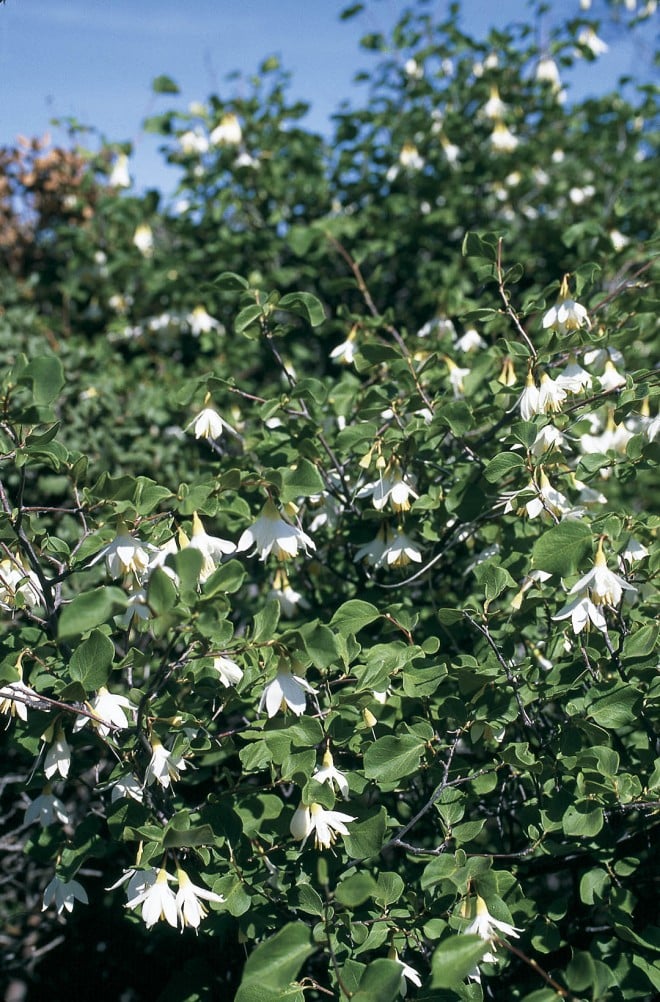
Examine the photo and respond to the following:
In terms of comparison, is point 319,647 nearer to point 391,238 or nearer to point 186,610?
point 186,610

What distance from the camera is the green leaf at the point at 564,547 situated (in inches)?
58.6

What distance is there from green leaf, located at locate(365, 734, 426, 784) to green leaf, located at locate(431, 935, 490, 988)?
427 mm

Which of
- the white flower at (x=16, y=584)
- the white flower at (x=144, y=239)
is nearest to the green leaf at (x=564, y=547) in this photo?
the white flower at (x=16, y=584)

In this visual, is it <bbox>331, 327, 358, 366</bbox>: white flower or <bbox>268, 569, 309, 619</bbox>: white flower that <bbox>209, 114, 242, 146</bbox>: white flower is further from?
<bbox>268, 569, 309, 619</bbox>: white flower

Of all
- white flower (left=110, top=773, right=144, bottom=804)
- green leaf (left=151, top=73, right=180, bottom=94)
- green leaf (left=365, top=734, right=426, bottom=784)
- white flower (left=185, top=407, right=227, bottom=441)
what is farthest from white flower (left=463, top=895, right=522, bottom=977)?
green leaf (left=151, top=73, right=180, bottom=94)

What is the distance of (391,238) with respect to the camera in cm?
376

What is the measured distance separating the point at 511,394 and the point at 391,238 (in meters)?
2.08

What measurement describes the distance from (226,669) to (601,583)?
726 millimetres

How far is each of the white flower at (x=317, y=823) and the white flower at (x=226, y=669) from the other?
0.27 metres

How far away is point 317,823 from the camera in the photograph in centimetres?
147

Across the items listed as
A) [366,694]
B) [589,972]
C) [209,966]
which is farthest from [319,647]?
[209,966]

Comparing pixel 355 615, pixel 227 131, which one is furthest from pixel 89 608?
pixel 227 131

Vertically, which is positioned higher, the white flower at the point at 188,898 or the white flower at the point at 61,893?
the white flower at the point at 188,898

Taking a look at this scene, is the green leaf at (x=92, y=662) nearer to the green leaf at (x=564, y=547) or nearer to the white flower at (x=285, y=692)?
the white flower at (x=285, y=692)
